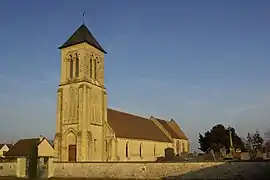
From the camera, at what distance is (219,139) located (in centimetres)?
5450

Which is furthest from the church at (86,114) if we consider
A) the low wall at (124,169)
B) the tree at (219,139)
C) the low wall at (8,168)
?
the tree at (219,139)

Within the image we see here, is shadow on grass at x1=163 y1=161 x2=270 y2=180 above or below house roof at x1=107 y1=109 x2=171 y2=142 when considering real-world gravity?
below

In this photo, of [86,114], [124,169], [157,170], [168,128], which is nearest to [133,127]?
[86,114]

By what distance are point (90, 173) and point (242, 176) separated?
39.7 feet

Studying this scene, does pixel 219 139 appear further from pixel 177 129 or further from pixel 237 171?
pixel 237 171

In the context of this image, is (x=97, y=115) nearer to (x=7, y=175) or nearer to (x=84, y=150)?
(x=84, y=150)

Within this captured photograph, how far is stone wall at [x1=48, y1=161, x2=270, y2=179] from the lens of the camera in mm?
21078

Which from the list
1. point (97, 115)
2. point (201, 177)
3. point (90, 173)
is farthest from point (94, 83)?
point (201, 177)

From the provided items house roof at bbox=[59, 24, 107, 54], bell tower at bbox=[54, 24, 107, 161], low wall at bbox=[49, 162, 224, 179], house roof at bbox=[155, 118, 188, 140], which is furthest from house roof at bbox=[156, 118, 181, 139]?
low wall at bbox=[49, 162, 224, 179]

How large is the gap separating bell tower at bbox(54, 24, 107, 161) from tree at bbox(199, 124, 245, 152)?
80.3ft

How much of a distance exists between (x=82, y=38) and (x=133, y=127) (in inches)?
572

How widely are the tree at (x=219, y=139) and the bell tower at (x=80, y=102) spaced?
24462 millimetres

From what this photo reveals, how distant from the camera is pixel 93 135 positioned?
35906 millimetres

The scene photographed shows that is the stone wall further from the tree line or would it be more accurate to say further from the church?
the tree line
